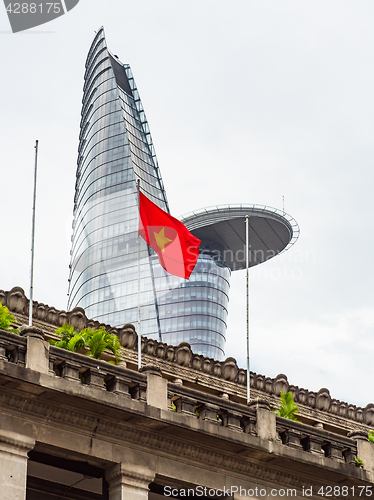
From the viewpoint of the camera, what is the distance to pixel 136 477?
21.4m

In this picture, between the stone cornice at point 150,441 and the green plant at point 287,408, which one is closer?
the stone cornice at point 150,441

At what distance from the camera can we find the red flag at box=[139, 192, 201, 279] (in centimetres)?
3072

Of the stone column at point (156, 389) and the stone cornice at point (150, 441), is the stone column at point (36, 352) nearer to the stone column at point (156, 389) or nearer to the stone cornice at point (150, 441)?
the stone cornice at point (150, 441)

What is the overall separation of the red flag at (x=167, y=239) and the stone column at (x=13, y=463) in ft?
38.2

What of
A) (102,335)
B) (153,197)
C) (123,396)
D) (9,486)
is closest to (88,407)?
(123,396)

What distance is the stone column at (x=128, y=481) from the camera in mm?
21111

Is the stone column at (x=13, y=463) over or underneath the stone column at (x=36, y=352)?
underneath

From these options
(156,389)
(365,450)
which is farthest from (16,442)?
(365,450)

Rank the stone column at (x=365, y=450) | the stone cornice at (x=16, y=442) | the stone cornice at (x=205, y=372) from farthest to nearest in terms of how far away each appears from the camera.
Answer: the stone cornice at (x=205, y=372)
the stone column at (x=365, y=450)
the stone cornice at (x=16, y=442)

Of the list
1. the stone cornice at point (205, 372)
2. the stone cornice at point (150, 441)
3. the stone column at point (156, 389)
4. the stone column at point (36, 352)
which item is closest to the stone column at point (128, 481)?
the stone cornice at point (150, 441)

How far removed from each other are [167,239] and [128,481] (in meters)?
11.5

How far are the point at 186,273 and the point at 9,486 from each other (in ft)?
43.9

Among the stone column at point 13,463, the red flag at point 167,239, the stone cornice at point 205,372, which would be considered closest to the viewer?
the stone column at point 13,463

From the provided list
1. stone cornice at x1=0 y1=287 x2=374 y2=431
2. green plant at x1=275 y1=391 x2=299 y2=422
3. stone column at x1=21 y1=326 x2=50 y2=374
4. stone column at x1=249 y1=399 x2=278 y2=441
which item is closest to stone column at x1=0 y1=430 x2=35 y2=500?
stone column at x1=21 y1=326 x2=50 y2=374
